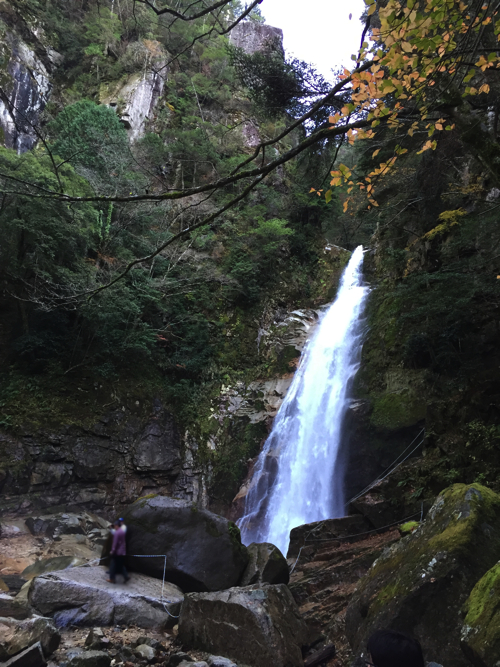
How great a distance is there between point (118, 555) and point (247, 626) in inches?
94.8

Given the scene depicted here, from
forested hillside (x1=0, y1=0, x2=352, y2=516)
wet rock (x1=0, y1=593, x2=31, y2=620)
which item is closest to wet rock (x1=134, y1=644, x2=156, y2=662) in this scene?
wet rock (x1=0, y1=593, x2=31, y2=620)

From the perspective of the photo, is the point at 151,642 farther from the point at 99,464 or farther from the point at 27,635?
the point at 99,464

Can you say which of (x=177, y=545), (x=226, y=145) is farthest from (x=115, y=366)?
(x=226, y=145)

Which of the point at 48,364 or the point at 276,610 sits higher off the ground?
the point at 48,364

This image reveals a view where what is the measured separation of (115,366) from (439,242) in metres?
11.1

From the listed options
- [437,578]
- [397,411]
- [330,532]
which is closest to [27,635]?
[437,578]

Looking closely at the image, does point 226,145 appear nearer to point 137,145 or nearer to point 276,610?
point 137,145

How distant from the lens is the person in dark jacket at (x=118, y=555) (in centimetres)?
529

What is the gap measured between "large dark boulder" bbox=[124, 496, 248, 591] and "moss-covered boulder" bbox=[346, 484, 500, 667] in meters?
2.43

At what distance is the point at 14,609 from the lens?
180 inches

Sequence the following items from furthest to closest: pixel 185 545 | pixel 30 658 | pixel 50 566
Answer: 1. pixel 50 566
2. pixel 185 545
3. pixel 30 658

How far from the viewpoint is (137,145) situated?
18594mm

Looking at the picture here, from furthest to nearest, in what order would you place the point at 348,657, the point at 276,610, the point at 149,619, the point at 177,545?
the point at 177,545 → the point at 149,619 → the point at 276,610 → the point at 348,657

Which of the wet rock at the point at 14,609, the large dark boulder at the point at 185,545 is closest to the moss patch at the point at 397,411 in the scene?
the large dark boulder at the point at 185,545
